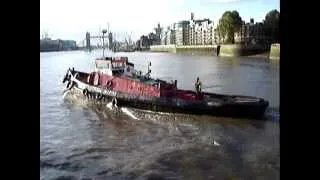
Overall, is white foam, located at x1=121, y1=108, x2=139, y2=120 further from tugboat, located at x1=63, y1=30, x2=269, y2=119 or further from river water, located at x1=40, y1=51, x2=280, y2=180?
tugboat, located at x1=63, y1=30, x2=269, y2=119

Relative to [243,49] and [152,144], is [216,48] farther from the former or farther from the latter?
[152,144]

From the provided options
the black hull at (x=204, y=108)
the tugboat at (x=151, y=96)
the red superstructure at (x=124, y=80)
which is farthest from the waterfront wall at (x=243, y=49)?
the black hull at (x=204, y=108)

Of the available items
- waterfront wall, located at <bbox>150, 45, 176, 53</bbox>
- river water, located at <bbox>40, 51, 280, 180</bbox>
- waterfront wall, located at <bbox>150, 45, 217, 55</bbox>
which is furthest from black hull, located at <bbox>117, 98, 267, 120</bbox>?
waterfront wall, located at <bbox>150, 45, 176, 53</bbox>

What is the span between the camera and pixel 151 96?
34.1 feet

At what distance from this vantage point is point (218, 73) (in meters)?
18.1

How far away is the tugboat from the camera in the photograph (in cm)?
976

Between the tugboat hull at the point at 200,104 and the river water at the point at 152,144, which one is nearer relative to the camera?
the river water at the point at 152,144

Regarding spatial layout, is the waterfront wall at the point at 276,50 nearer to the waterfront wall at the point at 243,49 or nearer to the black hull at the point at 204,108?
the black hull at the point at 204,108

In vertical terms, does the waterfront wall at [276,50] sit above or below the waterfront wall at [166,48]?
below

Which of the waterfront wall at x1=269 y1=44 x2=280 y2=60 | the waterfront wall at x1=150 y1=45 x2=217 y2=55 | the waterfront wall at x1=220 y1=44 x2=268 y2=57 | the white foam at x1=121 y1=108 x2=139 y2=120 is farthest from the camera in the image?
the waterfront wall at x1=150 y1=45 x2=217 y2=55

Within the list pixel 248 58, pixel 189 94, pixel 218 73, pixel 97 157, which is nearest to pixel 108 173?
pixel 97 157

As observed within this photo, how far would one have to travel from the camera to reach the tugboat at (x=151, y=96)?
384 inches
